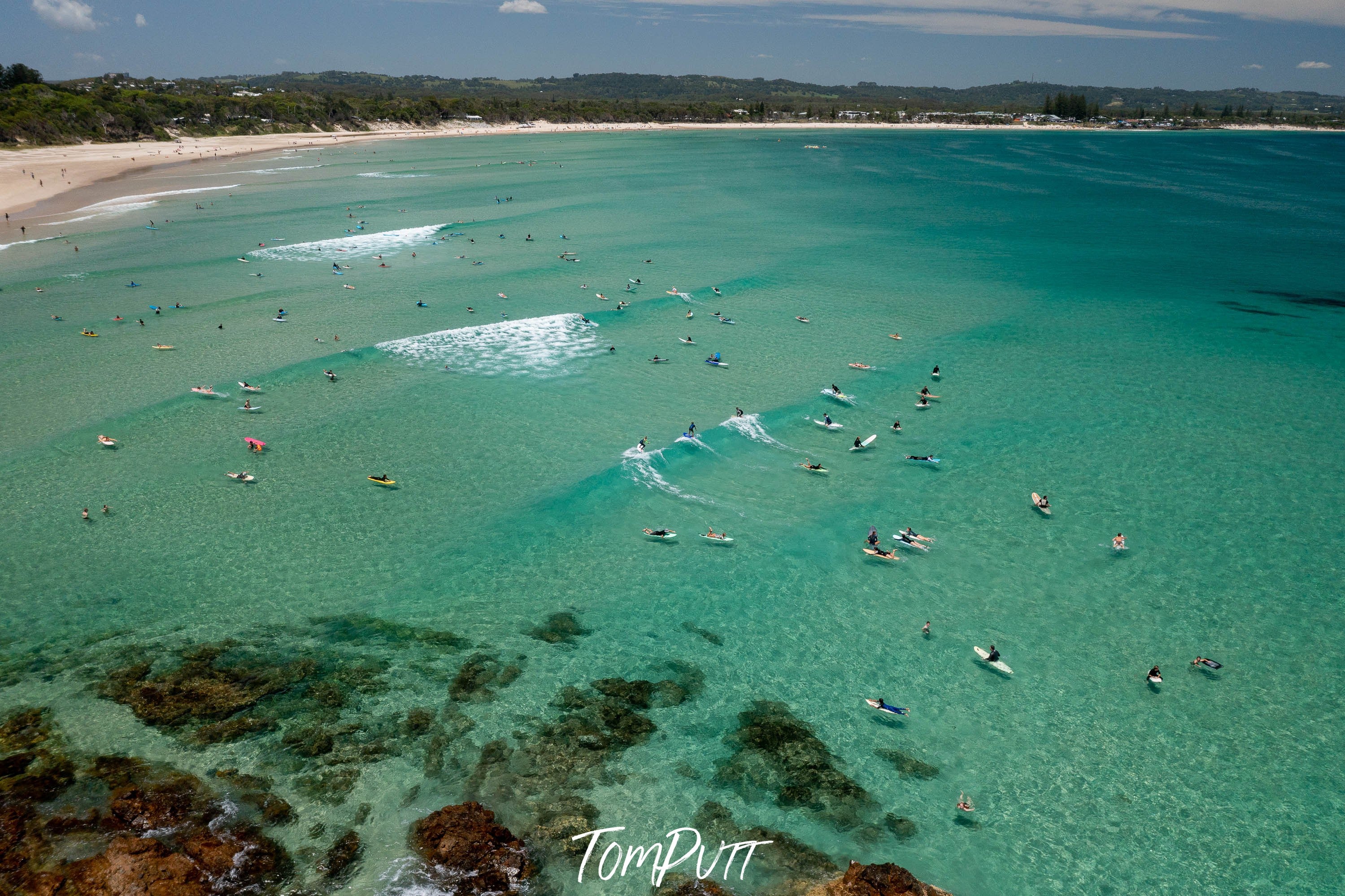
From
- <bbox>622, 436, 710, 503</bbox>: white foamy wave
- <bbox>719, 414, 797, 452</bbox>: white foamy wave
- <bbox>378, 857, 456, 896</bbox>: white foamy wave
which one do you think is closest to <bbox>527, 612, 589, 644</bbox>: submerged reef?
<bbox>378, 857, 456, 896</bbox>: white foamy wave

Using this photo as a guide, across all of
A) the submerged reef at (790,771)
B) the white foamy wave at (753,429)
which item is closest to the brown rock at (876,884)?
the submerged reef at (790,771)

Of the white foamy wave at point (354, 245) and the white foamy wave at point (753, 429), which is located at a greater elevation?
the white foamy wave at point (354, 245)

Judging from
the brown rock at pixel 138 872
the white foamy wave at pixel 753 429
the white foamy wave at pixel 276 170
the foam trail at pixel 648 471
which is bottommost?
the brown rock at pixel 138 872

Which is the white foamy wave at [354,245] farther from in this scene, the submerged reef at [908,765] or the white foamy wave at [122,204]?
the submerged reef at [908,765]

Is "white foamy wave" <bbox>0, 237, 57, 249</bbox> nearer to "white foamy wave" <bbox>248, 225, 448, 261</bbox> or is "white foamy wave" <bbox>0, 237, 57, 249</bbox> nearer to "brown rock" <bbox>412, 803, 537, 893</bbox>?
"white foamy wave" <bbox>248, 225, 448, 261</bbox>

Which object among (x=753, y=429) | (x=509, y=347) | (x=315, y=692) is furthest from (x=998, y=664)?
(x=509, y=347)

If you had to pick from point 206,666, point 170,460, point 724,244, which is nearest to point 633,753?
point 206,666
